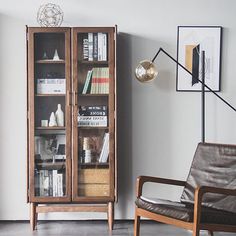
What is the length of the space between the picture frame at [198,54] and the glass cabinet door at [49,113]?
105 cm

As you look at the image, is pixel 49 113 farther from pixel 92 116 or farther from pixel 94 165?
pixel 94 165

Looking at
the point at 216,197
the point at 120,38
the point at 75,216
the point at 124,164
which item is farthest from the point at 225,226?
the point at 120,38

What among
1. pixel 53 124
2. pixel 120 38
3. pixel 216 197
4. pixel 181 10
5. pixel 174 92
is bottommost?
pixel 216 197

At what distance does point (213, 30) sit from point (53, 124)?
167cm

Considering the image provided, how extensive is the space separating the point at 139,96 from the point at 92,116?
1.71ft

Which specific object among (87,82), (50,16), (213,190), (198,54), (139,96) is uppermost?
(50,16)

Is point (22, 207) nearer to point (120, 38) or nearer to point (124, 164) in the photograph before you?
point (124, 164)

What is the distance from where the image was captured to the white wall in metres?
4.25

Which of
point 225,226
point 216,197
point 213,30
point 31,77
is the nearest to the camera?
point 225,226

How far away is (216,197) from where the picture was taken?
350 cm

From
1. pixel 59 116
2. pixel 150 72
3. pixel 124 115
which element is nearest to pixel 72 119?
pixel 59 116

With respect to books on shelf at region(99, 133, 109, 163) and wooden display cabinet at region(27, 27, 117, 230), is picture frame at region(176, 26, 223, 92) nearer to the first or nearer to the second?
wooden display cabinet at region(27, 27, 117, 230)

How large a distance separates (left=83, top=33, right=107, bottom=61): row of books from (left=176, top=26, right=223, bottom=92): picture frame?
722mm

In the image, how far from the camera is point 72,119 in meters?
4.00
